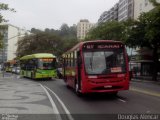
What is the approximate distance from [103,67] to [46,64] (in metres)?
24.5

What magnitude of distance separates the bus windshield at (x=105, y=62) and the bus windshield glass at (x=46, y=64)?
23.8 metres

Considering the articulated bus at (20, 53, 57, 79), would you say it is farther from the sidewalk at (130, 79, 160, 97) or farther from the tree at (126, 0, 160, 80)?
the sidewalk at (130, 79, 160, 97)

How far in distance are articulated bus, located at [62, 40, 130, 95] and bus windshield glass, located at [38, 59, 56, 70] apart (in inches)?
919

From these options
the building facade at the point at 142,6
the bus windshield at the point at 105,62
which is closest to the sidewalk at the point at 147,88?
the bus windshield at the point at 105,62

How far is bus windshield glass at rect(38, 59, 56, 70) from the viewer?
4388 cm

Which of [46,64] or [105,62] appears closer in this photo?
[105,62]

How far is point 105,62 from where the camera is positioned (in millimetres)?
20141

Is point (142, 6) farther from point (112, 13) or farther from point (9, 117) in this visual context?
point (112, 13)

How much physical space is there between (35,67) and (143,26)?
1489cm

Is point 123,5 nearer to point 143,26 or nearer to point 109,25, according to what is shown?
point 109,25

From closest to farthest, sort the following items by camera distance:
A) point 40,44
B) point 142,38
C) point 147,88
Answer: point 147,88 → point 142,38 → point 40,44

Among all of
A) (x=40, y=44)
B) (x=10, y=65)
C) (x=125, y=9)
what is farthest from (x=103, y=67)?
(x=125, y=9)

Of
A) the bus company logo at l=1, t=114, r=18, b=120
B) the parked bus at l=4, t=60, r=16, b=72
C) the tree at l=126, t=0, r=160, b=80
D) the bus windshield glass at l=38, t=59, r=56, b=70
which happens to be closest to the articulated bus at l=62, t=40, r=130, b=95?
the bus company logo at l=1, t=114, r=18, b=120

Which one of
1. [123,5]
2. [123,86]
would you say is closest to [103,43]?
[123,86]
